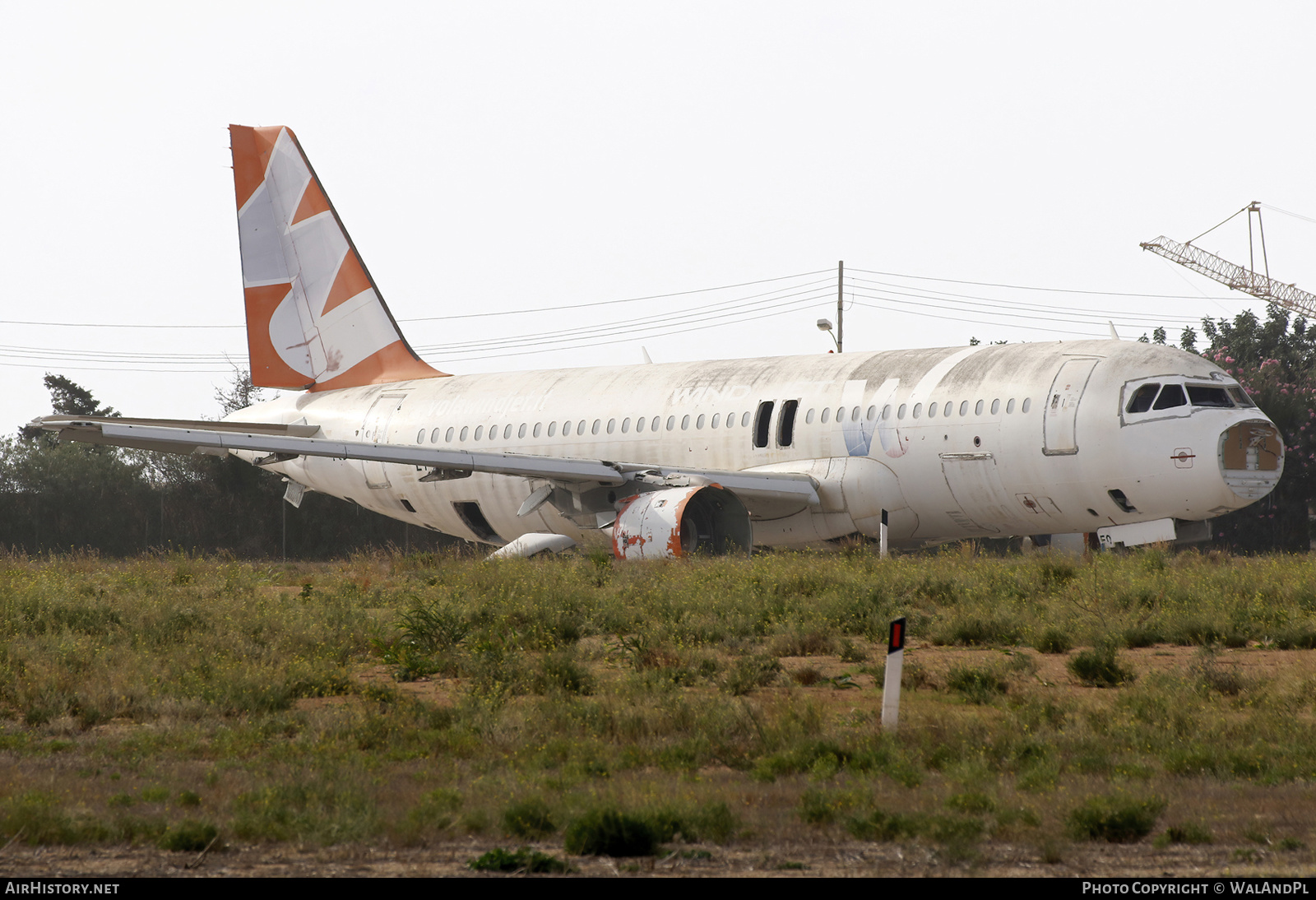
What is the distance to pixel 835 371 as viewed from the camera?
22953 mm

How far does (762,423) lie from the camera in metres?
23.2

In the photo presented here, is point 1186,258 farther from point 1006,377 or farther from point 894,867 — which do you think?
point 894,867

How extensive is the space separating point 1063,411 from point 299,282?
60.9ft

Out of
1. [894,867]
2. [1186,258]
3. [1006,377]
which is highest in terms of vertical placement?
[1186,258]

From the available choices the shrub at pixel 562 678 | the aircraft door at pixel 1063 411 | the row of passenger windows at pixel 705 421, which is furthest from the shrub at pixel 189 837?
the row of passenger windows at pixel 705 421

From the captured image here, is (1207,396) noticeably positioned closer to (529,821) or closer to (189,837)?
(529,821)

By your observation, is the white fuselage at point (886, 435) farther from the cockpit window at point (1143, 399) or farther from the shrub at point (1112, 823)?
the shrub at point (1112, 823)

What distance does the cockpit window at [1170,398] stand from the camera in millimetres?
19047

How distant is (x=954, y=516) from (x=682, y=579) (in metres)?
6.63

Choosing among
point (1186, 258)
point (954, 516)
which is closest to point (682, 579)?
point (954, 516)

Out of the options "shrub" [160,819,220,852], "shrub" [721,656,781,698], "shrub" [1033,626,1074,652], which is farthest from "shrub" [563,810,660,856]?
"shrub" [1033,626,1074,652]

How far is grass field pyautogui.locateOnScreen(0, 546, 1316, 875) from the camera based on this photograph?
5.86m

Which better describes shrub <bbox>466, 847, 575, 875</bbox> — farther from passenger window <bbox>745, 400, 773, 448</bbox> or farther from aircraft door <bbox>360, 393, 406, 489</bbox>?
aircraft door <bbox>360, 393, 406, 489</bbox>

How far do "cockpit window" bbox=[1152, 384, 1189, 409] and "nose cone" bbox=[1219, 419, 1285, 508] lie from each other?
0.83 metres
